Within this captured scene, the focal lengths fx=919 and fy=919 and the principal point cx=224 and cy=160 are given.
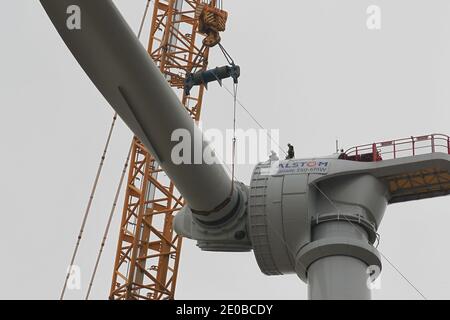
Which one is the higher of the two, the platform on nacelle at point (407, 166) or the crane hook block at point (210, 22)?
the crane hook block at point (210, 22)

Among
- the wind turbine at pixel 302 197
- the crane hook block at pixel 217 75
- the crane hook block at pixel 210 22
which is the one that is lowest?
the wind turbine at pixel 302 197

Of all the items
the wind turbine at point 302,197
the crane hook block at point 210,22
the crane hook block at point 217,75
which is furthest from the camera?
the crane hook block at point 210,22

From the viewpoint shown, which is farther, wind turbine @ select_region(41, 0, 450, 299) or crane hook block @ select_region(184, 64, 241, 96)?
crane hook block @ select_region(184, 64, 241, 96)

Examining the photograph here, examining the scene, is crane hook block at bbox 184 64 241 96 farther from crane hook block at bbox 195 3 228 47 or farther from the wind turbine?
the wind turbine

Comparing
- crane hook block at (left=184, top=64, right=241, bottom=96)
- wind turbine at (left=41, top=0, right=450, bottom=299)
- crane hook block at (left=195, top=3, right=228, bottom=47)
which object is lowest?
wind turbine at (left=41, top=0, right=450, bottom=299)

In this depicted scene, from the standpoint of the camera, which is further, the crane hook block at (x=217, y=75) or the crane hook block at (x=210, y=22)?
the crane hook block at (x=210, y=22)

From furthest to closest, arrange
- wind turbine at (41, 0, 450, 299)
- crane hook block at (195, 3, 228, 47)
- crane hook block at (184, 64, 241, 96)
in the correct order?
crane hook block at (195, 3, 228, 47) < crane hook block at (184, 64, 241, 96) < wind turbine at (41, 0, 450, 299)

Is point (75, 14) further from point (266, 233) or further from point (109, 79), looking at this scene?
point (266, 233)

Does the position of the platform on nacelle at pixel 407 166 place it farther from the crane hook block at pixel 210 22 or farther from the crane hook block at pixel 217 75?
the crane hook block at pixel 210 22

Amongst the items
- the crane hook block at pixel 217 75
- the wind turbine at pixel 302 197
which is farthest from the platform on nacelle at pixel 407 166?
the crane hook block at pixel 217 75

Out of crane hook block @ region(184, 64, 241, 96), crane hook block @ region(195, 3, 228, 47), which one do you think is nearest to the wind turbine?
crane hook block @ region(184, 64, 241, 96)

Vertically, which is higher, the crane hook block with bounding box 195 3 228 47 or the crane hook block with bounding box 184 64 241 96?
the crane hook block with bounding box 195 3 228 47

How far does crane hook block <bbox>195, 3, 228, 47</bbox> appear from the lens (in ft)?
165

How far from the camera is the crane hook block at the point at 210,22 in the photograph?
50.3 meters
